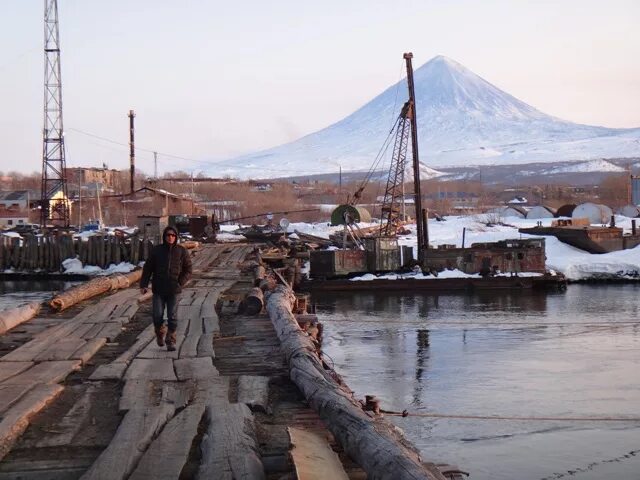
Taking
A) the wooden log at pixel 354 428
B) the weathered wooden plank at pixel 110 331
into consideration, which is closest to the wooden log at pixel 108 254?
the weathered wooden plank at pixel 110 331

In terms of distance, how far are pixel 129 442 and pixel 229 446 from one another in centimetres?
78

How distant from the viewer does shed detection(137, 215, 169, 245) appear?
46188 millimetres

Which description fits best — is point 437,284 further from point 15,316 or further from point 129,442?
point 129,442

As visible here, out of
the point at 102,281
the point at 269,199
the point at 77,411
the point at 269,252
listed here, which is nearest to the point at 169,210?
the point at 269,199

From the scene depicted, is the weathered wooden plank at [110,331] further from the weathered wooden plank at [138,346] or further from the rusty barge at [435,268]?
the rusty barge at [435,268]

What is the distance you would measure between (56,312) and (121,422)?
9238 mm

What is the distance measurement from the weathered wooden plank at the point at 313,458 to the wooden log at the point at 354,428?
0.55ft

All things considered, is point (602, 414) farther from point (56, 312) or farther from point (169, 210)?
point (169, 210)

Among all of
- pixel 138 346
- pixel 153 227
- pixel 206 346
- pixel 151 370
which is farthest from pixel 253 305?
pixel 153 227

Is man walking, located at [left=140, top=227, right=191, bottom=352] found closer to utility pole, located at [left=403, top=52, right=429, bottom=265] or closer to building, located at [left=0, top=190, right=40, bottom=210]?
utility pole, located at [left=403, top=52, right=429, bottom=265]

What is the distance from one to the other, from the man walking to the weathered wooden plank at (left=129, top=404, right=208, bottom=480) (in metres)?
3.84

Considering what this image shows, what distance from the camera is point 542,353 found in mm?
22469

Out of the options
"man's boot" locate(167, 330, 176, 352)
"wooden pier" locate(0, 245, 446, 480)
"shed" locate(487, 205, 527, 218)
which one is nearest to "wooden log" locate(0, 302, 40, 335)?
"wooden pier" locate(0, 245, 446, 480)

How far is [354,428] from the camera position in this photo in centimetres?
738
